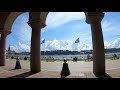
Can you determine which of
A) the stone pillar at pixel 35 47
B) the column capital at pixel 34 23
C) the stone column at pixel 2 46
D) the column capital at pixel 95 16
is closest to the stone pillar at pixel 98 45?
the column capital at pixel 95 16

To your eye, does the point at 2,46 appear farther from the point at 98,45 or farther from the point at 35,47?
the point at 98,45

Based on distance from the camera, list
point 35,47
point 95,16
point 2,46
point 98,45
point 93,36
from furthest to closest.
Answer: point 2,46
point 35,47
point 93,36
point 98,45
point 95,16

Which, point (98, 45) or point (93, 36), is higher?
point (93, 36)

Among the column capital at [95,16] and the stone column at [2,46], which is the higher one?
the column capital at [95,16]

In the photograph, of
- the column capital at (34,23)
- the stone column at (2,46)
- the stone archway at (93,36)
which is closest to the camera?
the stone archway at (93,36)

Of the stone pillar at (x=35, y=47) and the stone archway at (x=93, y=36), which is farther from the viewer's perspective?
the stone pillar at (x=35, y=47)

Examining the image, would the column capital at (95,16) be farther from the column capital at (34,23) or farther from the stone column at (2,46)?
the stone column at (2,46)

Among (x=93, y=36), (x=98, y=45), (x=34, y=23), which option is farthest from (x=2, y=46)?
(x=98, y=45)
